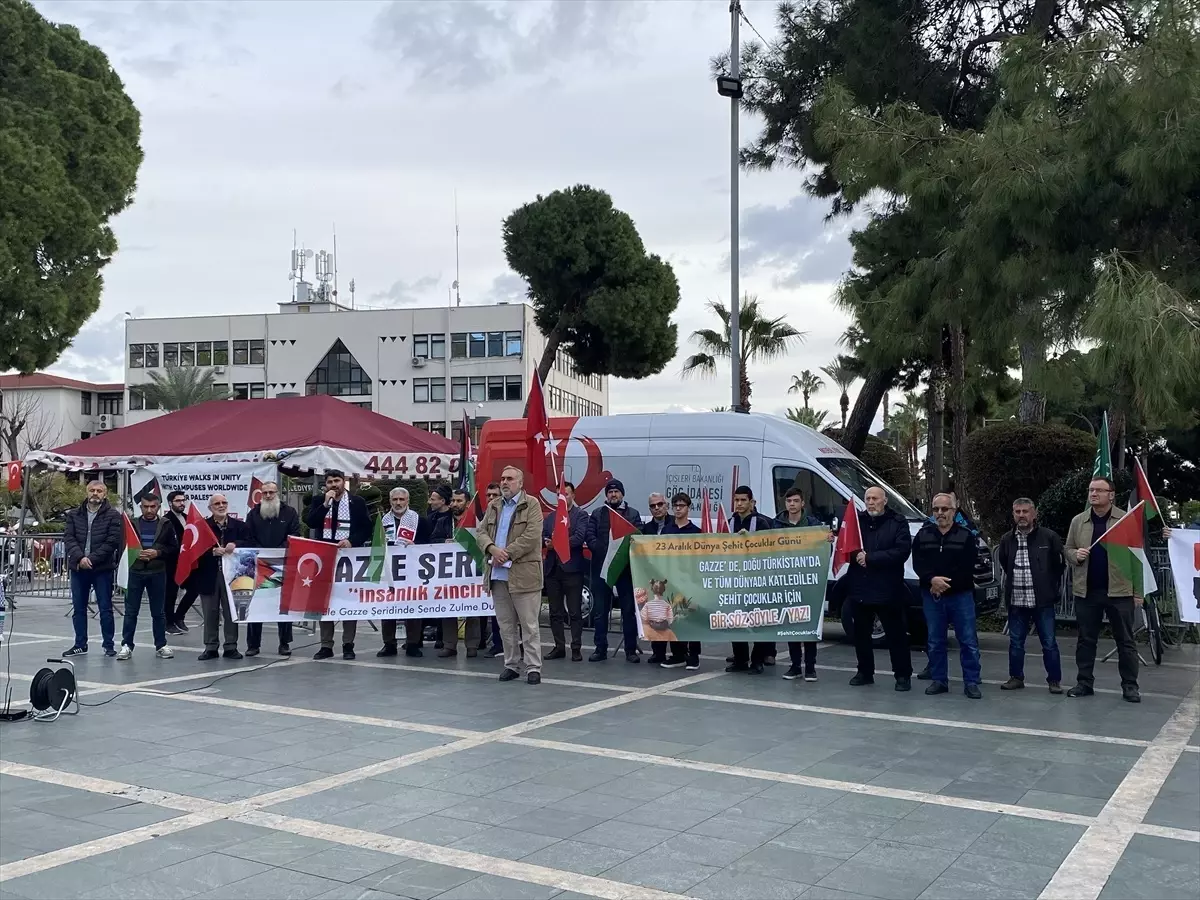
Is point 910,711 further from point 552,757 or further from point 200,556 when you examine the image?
point 200,556

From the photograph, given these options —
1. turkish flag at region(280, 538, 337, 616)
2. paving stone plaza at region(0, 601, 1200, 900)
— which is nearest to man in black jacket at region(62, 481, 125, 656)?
paving stone plaza at region(0, 601, 1200, 900)

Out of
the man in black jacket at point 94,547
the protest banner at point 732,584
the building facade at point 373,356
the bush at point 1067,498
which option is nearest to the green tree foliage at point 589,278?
the building facade at point 373,356

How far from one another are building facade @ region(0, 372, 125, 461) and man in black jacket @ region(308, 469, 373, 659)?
68646mm

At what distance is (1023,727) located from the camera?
28.4 feet

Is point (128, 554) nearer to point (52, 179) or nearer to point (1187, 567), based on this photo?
point (1187, 567)

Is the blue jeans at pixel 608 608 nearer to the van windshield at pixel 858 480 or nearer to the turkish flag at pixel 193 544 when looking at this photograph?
the van windshield at pixel 858 480

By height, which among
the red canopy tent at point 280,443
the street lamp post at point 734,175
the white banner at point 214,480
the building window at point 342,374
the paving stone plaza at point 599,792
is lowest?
the paving stone plaza at point 599,792

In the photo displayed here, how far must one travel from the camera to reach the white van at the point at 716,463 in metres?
13.7

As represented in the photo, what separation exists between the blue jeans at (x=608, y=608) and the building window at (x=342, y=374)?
59.7 meters

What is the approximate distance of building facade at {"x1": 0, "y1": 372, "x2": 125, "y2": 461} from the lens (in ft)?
250

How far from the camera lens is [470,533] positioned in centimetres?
1178

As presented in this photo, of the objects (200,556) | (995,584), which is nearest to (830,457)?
(995,584)

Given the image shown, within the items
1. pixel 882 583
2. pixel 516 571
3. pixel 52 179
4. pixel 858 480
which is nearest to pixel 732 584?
pixel 882 583

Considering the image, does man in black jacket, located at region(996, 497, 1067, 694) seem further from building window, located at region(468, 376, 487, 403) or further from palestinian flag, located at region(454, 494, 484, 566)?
building window, located at region(468, 376, 487, 403)
